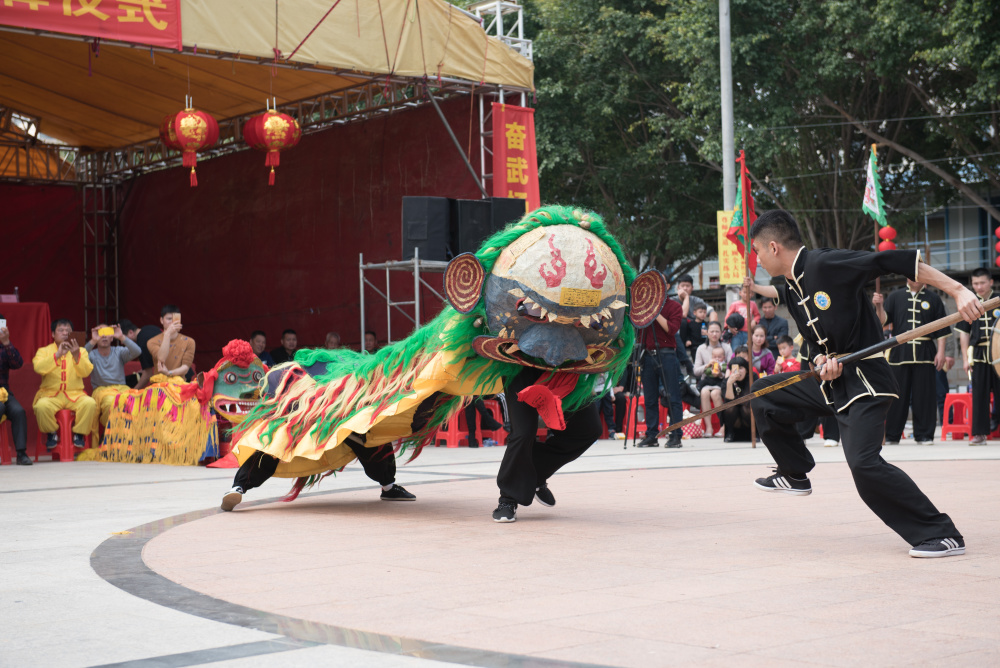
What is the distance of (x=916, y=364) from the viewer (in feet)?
36.5

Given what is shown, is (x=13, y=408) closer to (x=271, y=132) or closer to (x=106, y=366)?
(x=106, y=366)

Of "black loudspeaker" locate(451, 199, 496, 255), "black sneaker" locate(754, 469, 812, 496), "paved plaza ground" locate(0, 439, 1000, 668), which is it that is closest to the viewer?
"paved plaza ground" locate(0, 439, 1000, 668)

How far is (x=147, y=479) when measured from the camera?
29.5 feet

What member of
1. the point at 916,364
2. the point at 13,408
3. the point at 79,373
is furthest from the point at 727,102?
the point at 13,408

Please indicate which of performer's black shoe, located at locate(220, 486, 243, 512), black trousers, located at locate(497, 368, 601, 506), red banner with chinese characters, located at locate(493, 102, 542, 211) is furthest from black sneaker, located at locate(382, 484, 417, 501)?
red banner with chinese characters, located at locate(493, 102, 542, 211)

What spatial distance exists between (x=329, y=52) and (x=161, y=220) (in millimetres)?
9828

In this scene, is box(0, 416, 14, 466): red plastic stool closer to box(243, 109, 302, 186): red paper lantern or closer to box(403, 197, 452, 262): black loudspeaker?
box(243, 109, 302, 186): red paper lantern

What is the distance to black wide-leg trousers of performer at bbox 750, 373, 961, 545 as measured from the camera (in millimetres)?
4484

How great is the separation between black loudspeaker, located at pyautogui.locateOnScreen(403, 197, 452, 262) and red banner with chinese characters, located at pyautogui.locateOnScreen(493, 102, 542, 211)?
91.7 inches

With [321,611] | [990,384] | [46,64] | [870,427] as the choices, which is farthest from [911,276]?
[46,64]

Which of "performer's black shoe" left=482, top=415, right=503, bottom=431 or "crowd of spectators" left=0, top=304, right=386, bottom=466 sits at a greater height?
"crowd of spectators" left=0, top=304, right=386, bottom=466

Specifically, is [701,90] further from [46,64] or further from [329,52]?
[46,64]

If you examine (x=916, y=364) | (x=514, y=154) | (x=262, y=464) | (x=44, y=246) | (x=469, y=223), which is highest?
(x=514, y=154)

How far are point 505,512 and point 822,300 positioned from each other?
2.02m
